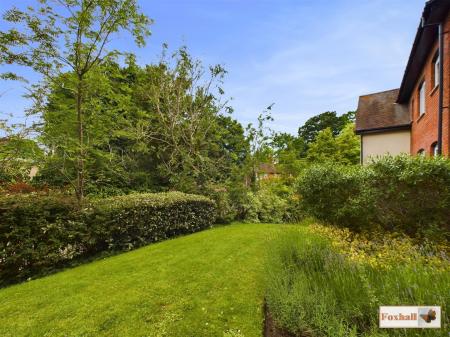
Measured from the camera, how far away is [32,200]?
188 inches

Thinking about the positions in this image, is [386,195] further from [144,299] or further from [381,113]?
[381,113]

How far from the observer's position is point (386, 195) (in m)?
4.98

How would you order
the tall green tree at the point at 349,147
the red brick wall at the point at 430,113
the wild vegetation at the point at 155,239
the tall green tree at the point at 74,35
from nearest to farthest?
the wild vegetation at the point at 155,239
the tall green tree at the point at 74,35
the red brick wall at the point at 430,113
the tall green tree at the point at 349,147

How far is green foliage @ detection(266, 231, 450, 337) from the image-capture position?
217cm

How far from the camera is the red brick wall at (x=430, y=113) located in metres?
6.46

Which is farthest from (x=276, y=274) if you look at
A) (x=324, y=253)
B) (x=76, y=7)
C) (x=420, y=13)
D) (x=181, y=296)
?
(x=420, y=13)

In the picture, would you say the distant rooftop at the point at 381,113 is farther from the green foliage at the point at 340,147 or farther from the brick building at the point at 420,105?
the green foliage at the point at 340,147

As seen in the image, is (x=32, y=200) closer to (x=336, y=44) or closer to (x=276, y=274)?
(x=276, y=274)

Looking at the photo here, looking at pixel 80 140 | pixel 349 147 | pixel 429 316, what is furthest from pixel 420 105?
pixel 349 147

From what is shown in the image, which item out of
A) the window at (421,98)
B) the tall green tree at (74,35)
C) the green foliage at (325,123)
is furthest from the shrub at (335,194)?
the green foliage at (325,123)

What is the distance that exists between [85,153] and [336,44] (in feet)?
30.5

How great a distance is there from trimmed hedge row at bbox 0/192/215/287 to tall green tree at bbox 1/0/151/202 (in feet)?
2.31

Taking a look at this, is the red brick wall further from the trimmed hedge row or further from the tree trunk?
the tree trunk

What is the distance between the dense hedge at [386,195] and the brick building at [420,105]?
247 cm
